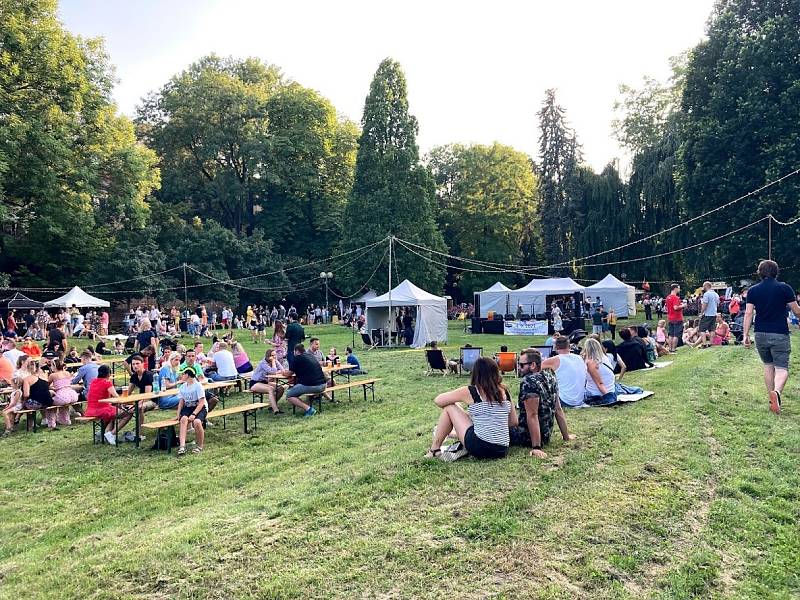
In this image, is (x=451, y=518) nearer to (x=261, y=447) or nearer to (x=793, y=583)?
(x=793, y=583)

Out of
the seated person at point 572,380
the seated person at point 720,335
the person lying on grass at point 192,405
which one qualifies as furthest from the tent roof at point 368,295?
the seated person at point 572,380

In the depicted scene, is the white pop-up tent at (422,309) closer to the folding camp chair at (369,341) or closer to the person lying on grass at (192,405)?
the folding camp chair at (369,341)

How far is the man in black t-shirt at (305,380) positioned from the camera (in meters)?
9.96

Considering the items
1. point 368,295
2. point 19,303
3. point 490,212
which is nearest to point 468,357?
point 19,303

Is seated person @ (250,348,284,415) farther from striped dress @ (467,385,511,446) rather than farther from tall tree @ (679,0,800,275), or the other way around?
tall tree @ (679,0,800,275)

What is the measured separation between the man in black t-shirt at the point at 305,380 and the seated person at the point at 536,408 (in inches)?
181

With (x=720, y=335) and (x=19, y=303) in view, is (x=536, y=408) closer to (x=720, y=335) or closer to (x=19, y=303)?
(x=720, y=335)

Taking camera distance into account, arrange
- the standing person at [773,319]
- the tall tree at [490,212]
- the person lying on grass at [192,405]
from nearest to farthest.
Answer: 1. the standing person at [773,319]
2. the person lying on grass at [192,405]
3. the tall tree at [490,212]

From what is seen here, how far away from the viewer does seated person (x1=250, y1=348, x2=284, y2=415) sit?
33.7 ft

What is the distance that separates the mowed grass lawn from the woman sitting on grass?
0.72 ft

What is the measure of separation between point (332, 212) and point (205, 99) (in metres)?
10.7

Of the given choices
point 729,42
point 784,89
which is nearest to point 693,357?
point 784,89

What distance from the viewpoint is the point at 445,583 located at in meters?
3.55

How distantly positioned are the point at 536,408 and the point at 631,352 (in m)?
6.84
